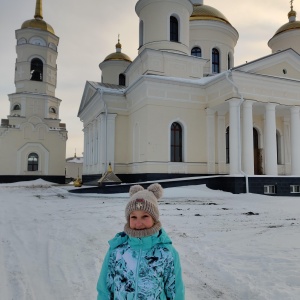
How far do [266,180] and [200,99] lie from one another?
577 cm

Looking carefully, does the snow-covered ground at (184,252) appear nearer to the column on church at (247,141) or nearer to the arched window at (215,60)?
the column on church at (247,141)

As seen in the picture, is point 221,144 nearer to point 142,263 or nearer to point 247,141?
point 247,141

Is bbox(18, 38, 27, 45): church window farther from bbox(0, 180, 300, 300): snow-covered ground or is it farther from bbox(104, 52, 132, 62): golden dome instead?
bbox(0, 180, 300, 300): snow-covered ground

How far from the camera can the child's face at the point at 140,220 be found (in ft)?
6.45

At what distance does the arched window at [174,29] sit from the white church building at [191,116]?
58 mm

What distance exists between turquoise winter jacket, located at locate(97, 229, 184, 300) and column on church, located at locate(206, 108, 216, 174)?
1579cm

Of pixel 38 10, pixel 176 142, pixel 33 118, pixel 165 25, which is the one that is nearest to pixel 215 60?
pixel 165 25

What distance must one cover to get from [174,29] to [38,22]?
18.0 meters

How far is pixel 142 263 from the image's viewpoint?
1.91 metres

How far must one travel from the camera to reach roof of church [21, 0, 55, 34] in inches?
1217

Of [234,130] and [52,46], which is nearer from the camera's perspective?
[234,130]

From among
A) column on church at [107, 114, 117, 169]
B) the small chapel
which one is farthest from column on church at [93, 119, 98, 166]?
the small chapel

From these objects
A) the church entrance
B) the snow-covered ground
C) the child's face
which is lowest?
the snow-covered ground

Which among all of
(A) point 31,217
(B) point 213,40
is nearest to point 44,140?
(B) point 213,40
